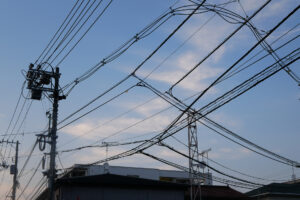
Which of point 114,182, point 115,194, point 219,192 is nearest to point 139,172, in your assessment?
point 219,192

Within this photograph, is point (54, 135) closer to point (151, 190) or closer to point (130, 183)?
point (130, 183)

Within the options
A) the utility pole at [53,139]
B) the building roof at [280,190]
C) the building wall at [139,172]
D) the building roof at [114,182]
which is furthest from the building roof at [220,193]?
the utility pole at [53,139]

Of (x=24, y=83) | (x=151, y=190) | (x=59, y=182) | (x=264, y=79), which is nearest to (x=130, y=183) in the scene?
(x=151, y=190)

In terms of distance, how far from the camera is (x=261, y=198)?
38.6 meters

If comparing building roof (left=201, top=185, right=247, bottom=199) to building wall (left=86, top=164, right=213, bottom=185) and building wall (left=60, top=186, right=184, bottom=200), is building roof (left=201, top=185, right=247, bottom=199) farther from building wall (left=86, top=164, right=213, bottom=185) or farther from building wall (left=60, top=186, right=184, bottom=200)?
building wall (left=86, top=164, right=213, bottom=185)

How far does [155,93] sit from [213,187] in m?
22.0

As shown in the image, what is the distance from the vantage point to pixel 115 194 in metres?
24.3

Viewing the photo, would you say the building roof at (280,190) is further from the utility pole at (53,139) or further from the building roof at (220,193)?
the utility pole at (53,139)

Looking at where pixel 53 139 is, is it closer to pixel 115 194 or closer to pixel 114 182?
pixel 114 182

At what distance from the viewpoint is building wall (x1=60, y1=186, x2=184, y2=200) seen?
76.3ft

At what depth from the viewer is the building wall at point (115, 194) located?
2327 cm

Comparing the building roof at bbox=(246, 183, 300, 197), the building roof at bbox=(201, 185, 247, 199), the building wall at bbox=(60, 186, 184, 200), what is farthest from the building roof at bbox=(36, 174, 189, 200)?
the building roof at bbox=(246, 183, 300, 197)

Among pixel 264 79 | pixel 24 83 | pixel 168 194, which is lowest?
pixel 168 194

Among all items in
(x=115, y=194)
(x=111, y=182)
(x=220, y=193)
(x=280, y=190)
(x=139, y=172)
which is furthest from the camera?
(x=139, y=172)
